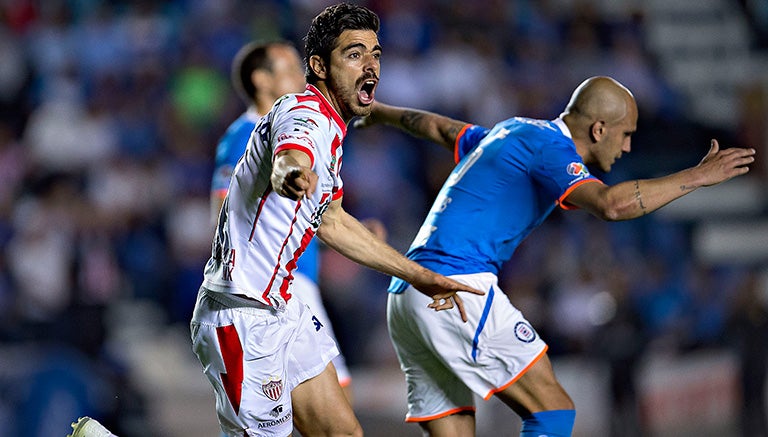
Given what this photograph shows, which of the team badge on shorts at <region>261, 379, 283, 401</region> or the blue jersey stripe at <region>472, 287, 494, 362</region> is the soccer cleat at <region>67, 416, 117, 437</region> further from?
the blue jersey stripe at <region>472, 287, 494, 362</region>

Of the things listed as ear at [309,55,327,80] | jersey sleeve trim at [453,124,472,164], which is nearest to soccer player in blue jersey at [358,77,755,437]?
jersey sleeve trim at [453,124,472,164]

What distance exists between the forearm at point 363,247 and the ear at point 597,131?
3.89ft

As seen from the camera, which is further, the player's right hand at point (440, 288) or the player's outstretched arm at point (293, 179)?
the player's right hand at point (440, 288)

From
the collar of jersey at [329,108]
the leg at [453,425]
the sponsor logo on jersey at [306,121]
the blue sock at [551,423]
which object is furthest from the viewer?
the leg at [453,425]

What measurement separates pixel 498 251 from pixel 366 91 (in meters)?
1.26

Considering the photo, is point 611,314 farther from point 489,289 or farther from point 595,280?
point 489,289

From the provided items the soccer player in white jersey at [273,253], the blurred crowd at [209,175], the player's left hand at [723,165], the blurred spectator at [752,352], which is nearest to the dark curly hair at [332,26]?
the soccer player in white jersey at [273,253]

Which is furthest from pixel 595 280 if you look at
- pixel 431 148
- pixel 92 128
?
pixel 92 128

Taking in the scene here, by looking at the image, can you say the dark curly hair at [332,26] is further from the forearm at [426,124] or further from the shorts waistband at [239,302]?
the forearm at [426,124]

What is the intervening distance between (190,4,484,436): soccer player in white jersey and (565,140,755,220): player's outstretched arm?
75 cm

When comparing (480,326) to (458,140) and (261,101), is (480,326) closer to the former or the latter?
(458,140)

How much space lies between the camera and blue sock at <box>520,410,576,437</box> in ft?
15.5

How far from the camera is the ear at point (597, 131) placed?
4.94m

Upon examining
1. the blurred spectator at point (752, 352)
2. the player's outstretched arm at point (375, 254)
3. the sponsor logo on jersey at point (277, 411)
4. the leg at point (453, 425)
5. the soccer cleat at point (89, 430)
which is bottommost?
the blurred spectator at point (752, 352)
